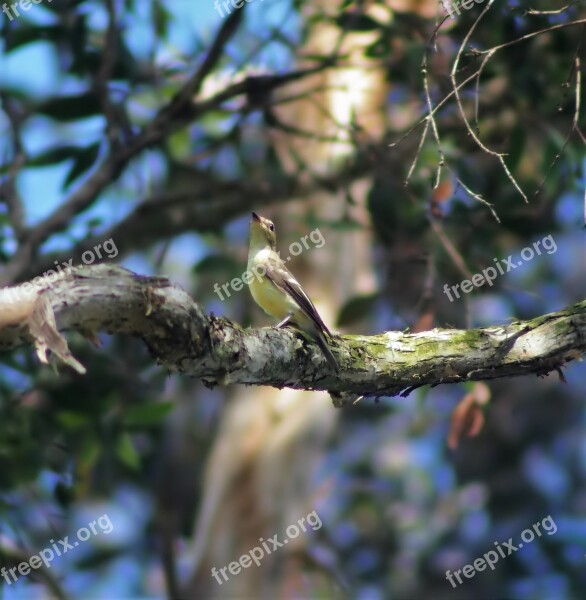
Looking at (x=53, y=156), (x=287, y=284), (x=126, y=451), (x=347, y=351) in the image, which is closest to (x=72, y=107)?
(x=53, y=156)

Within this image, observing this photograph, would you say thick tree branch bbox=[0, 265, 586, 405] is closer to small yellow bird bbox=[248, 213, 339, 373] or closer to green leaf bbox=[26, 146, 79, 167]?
small yellow bird bbox=[248, 213, 339, 373]

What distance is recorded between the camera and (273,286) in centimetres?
549

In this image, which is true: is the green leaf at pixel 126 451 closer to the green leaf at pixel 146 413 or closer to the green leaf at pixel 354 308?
the green leaf at pixel 146 413

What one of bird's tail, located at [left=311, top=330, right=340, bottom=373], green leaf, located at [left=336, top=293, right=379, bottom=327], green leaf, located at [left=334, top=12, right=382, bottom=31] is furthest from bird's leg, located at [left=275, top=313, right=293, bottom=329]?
green leaf, located at [left=334, top=12, right=382, bottom=31]

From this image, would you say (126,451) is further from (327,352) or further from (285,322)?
(327,352)

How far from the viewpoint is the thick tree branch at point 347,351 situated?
308 cm

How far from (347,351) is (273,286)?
60.8 inches

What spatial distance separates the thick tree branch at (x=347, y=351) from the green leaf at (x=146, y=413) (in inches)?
109

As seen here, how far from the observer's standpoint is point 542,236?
823cm

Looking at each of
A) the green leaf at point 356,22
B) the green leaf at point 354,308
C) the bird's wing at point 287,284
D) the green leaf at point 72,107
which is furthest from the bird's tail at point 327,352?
the green leaf at point 356,22

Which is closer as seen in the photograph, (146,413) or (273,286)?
(273,286)

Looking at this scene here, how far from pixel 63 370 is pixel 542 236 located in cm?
436

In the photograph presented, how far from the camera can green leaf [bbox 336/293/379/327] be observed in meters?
6.87

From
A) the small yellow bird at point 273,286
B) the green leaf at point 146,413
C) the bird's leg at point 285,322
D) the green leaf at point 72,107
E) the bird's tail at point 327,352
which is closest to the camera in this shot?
the bird's tail at point 327,352
